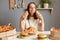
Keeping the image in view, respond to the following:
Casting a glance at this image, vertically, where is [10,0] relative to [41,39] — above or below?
above

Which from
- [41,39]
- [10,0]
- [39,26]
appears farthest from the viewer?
[10,0]

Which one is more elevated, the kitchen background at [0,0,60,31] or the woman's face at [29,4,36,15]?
the woman's face at [29,4,36,15]

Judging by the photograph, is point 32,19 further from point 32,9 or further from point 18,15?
point 18,15

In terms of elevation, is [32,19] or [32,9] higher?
[32,9]

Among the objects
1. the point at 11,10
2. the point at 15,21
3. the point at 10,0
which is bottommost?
the point at 15,21

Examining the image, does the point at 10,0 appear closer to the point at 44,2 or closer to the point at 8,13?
the point at 8,13

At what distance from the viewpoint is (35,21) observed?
122 inches

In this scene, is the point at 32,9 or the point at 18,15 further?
the point at 18,15

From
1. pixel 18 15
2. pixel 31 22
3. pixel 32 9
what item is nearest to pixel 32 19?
pixel 31 22

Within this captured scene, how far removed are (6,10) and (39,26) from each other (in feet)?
4.56

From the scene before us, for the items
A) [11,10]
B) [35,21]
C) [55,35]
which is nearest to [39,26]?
[35,21]

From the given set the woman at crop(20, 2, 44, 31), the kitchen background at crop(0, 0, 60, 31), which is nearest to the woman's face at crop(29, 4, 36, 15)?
the woman at crop(20, 2, 44, 31)

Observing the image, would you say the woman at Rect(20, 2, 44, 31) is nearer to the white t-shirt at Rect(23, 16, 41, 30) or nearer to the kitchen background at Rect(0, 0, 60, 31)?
the white t-shirt at Rect(23, 16, 41, 30)

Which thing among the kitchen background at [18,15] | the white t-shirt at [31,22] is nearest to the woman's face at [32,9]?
the white t-shirt at [31,22]
